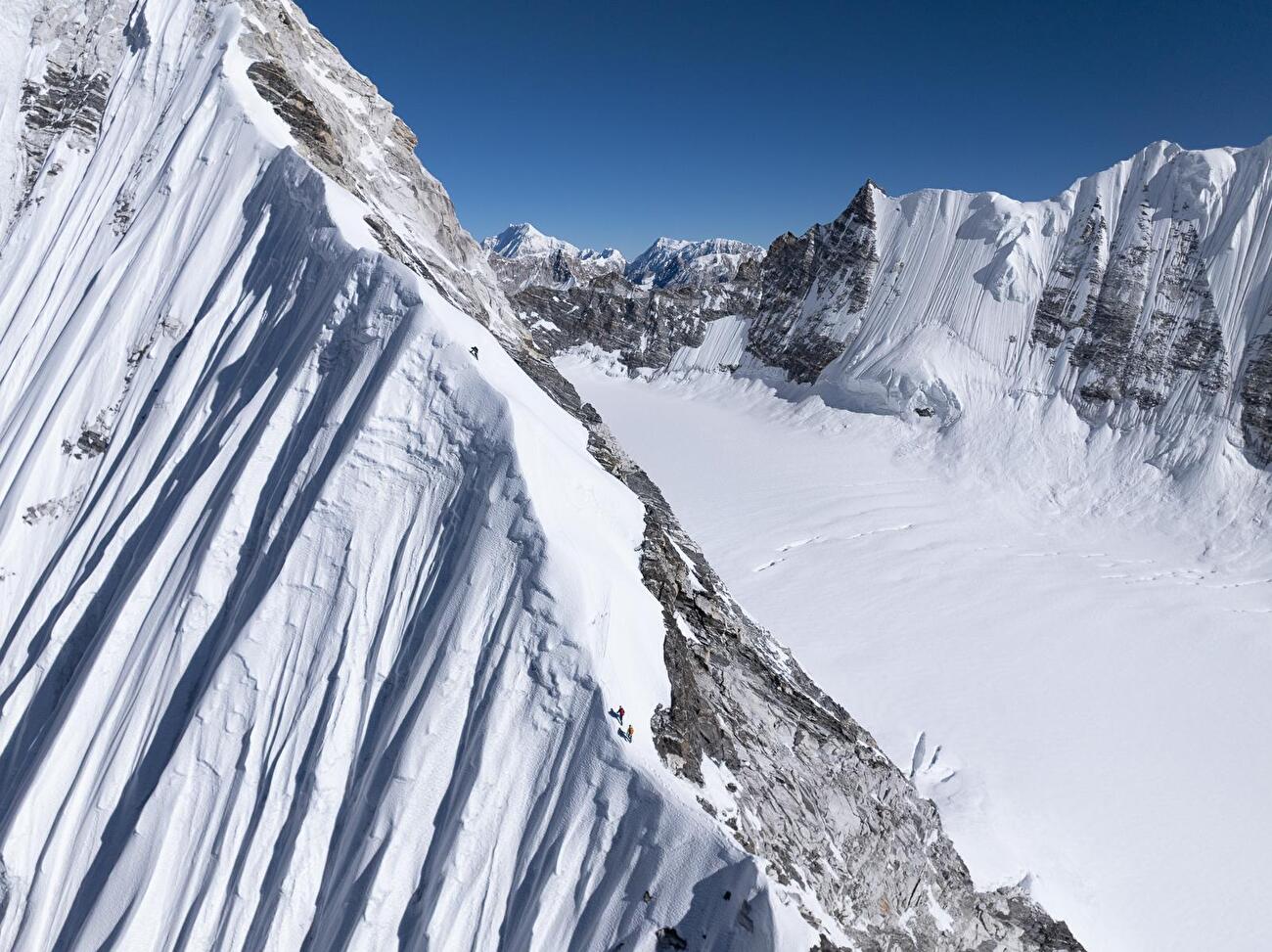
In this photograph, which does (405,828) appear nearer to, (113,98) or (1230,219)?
(113,98)

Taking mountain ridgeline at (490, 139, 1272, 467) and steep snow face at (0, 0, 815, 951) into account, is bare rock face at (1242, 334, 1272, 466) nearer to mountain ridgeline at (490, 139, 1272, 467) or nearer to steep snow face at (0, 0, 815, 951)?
mountain ridgeline at (490, 139, 1272, 467)

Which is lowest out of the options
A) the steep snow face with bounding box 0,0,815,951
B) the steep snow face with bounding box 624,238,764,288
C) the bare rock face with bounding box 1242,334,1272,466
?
the steep snow face with bounding box 0,0,815,951

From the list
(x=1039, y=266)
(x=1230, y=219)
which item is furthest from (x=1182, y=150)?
(x=1039, y=266)

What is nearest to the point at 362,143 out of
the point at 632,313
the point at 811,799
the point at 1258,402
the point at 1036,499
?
the point at 811,799

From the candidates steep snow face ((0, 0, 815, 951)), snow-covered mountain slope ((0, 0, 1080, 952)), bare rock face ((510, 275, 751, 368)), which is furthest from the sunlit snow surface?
bare rock face ((510, 275, 751, 368))

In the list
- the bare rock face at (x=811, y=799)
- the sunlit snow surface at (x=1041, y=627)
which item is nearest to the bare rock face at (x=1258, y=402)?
the sunlit snow surface at (x=1041, y=627)

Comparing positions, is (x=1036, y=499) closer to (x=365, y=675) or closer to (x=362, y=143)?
(x=365, y=675)
